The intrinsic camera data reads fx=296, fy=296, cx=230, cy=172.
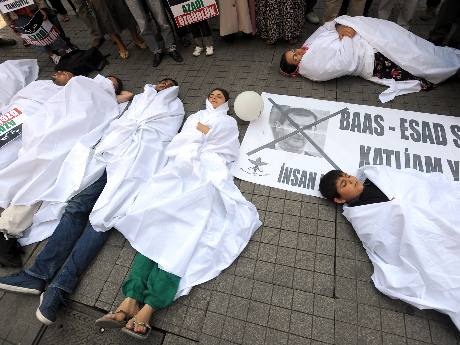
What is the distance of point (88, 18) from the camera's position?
413 centimetres

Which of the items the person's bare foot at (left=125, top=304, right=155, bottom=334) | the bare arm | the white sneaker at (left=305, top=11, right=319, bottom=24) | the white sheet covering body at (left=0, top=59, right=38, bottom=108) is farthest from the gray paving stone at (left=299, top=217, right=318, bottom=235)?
the white sheet covering body at (left=0, top=59, right=38, bottom=108)

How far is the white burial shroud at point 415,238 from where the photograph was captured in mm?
1782

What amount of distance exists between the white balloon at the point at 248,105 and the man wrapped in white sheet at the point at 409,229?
3.40 ft

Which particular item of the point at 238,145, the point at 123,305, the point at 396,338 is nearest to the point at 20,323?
the point at 123,305

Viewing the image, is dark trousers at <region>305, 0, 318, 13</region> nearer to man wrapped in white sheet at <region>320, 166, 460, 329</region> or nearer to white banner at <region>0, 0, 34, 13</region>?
man wrapped in white sheet at <region>320, 166, 460, 329</region>

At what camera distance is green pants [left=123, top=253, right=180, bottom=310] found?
6.51 feet

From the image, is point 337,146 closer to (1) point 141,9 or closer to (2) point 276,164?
(2) point 276,164

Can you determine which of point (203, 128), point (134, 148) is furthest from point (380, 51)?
point (134, 148)

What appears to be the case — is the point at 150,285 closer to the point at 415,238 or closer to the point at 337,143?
the point at 415,238

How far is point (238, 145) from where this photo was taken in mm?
2781

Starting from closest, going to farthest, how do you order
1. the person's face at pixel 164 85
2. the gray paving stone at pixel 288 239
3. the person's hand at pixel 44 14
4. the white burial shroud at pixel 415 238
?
1. the white burial shroud at pixel 415 238
2. the gray paving stone at pixel 288 239
3. the person's face at pixel 164 85
4. the person's hand at pixel 44 14

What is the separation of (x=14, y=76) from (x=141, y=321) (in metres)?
3.56

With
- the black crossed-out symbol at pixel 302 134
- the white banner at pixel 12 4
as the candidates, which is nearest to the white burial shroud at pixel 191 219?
the black crossed-out symbol at pixel 302 134

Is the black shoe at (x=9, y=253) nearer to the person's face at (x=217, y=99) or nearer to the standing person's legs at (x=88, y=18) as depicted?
the person's face at (x=217, y=99)
